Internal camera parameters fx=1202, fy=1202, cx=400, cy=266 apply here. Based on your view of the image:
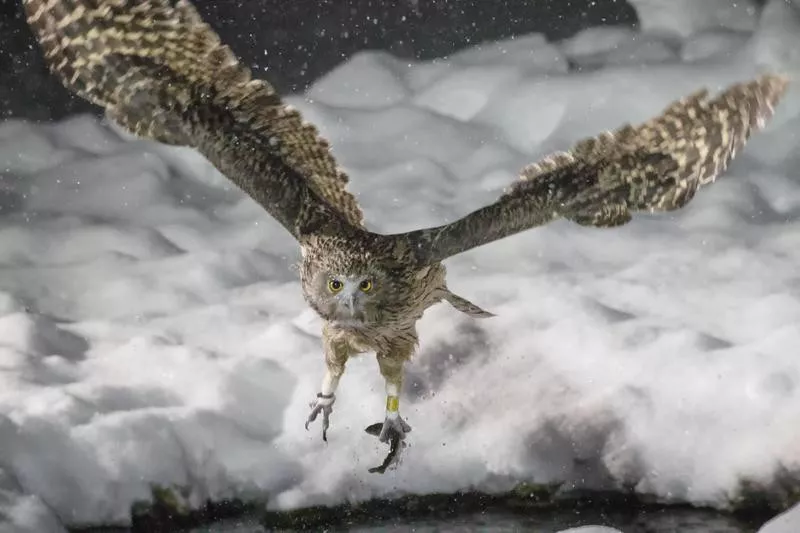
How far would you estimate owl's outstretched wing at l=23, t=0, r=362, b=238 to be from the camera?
239 cm

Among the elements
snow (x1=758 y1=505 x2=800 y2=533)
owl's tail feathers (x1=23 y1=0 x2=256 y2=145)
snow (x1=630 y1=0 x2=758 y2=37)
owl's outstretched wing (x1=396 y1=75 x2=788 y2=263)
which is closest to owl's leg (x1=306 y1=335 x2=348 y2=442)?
owl's outstretched wing (x1=396 y1=75 x2=788 y2=263)

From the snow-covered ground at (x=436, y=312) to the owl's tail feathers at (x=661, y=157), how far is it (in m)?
0.81

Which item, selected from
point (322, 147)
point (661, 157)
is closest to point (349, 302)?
point (322, 147)

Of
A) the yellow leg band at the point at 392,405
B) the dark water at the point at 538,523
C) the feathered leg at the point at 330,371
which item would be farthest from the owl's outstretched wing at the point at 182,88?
the dark water at the point at 538,523

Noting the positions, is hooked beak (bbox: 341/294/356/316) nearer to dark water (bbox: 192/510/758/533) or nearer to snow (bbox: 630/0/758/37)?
dark water (bbox: 192/510/758/533)

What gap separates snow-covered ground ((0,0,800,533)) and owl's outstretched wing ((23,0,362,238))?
2.90 ft

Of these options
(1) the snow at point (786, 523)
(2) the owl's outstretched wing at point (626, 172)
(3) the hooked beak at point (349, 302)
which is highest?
(2) the owl's outstretched wing at point (626, 172)

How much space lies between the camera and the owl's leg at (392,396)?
8.75 feet

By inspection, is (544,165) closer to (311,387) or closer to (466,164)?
(311,387)

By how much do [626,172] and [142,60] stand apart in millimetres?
1019

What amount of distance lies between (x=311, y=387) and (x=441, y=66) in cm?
181

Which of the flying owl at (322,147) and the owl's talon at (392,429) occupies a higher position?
the flying owl at (322,147)

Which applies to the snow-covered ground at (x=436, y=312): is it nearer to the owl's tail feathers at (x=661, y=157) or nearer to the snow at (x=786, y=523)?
the snow at (x=786, y=523)

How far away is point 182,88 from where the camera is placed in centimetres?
246
